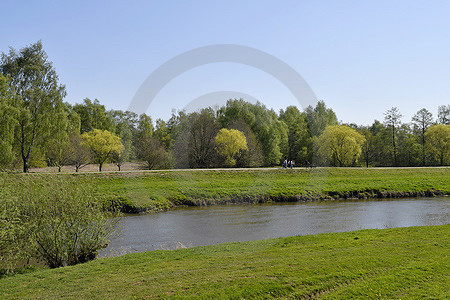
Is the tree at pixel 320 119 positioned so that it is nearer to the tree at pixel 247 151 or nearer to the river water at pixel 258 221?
the tree at pixel 247 151

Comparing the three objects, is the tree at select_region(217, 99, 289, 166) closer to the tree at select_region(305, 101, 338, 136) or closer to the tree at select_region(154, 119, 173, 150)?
the tree at select_region(305, 101, 338, 136)

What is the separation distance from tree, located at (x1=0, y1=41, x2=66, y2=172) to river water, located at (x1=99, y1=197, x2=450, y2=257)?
24788 millimetres

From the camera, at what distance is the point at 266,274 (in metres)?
13.1

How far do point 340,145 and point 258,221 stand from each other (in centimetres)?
4619

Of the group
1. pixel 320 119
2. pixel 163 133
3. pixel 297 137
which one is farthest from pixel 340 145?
pixel 163 133

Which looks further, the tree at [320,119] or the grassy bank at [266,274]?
the tree at [320,119]

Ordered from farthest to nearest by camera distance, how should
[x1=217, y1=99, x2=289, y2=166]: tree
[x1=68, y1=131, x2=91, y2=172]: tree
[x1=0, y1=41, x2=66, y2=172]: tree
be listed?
[x1=217, y1=99, x2=289, y2=166]: tree < [x1=68, y1=131, x2=91, y2=172]: tree < [x1=0, y1=41, x2=66, y2=172]: tree

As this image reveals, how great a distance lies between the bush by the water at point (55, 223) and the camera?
1616 cm

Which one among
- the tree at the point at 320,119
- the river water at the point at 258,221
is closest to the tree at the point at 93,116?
the tree at the point at 320,119

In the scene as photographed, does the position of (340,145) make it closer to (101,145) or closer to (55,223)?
(101,145)

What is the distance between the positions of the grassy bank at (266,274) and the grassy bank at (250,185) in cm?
2254

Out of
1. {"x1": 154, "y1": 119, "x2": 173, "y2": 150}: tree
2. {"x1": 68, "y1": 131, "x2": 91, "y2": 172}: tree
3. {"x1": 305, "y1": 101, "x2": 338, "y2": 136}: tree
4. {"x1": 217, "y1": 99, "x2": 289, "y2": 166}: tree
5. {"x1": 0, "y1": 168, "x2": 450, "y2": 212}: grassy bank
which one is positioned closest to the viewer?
{"x1": 0, "y1": 168, "x2": 450, "y2": 212}: grassy bank

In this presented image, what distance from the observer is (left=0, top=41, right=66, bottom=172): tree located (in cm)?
4950

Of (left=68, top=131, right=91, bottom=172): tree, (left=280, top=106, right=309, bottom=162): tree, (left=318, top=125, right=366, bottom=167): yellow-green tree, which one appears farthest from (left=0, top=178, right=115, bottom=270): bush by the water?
(left=280, top=106, right=309, bottom=162): tree
